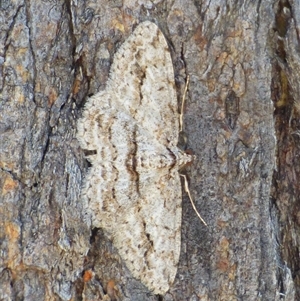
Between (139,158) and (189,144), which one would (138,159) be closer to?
(139,158)

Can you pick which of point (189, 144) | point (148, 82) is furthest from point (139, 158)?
point (148, 82)

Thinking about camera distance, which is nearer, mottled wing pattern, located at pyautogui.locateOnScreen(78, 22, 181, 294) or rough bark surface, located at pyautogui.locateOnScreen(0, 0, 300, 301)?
rough bark surface, located at pyautogui.locateOnScreen(0, 0, 300, 301)

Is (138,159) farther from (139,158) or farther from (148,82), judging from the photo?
(148,82)

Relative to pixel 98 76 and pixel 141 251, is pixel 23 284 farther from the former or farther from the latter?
pixel 98 76

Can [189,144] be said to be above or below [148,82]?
below

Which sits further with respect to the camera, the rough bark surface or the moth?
the moth
